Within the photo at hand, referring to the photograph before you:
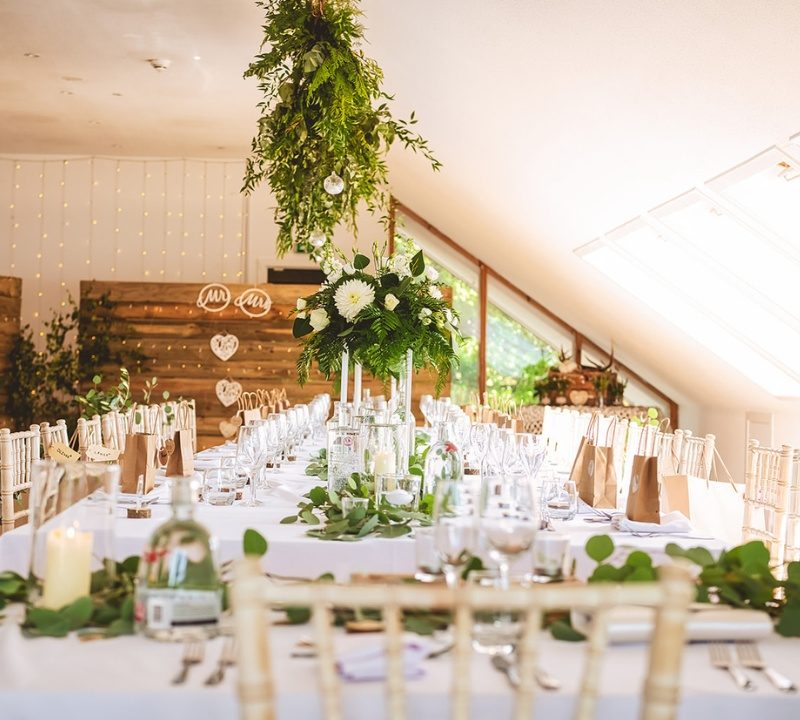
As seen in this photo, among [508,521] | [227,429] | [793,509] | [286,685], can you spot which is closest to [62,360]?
[227,429]

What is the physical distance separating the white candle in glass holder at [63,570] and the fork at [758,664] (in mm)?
977

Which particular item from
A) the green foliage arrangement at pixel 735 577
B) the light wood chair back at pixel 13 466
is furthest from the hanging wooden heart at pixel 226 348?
the green foliage arrangement at pixel 735 577

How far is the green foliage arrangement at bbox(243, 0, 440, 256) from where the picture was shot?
4.63 m

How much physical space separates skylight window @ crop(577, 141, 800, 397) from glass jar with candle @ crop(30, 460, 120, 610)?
145 inches

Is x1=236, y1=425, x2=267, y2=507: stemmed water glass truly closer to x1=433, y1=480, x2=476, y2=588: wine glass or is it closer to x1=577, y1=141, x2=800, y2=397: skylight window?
x1=433, y1=480, x2=476, y2=588: wine glass

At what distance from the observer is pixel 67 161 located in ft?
36.4

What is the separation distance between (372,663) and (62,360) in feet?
31.4

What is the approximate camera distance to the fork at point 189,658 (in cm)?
128

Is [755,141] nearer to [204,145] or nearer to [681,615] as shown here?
[681,615]

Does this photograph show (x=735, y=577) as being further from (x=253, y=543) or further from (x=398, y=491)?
(x=398, y=491)

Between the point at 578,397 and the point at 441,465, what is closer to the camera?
the point at 441,465

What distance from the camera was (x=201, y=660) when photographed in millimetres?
1354

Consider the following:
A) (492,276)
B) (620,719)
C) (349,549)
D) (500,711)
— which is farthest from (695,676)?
(492,276)

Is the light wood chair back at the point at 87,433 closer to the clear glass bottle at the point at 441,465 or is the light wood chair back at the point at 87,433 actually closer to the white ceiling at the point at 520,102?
the clear glass bottle at the point at 441,465
